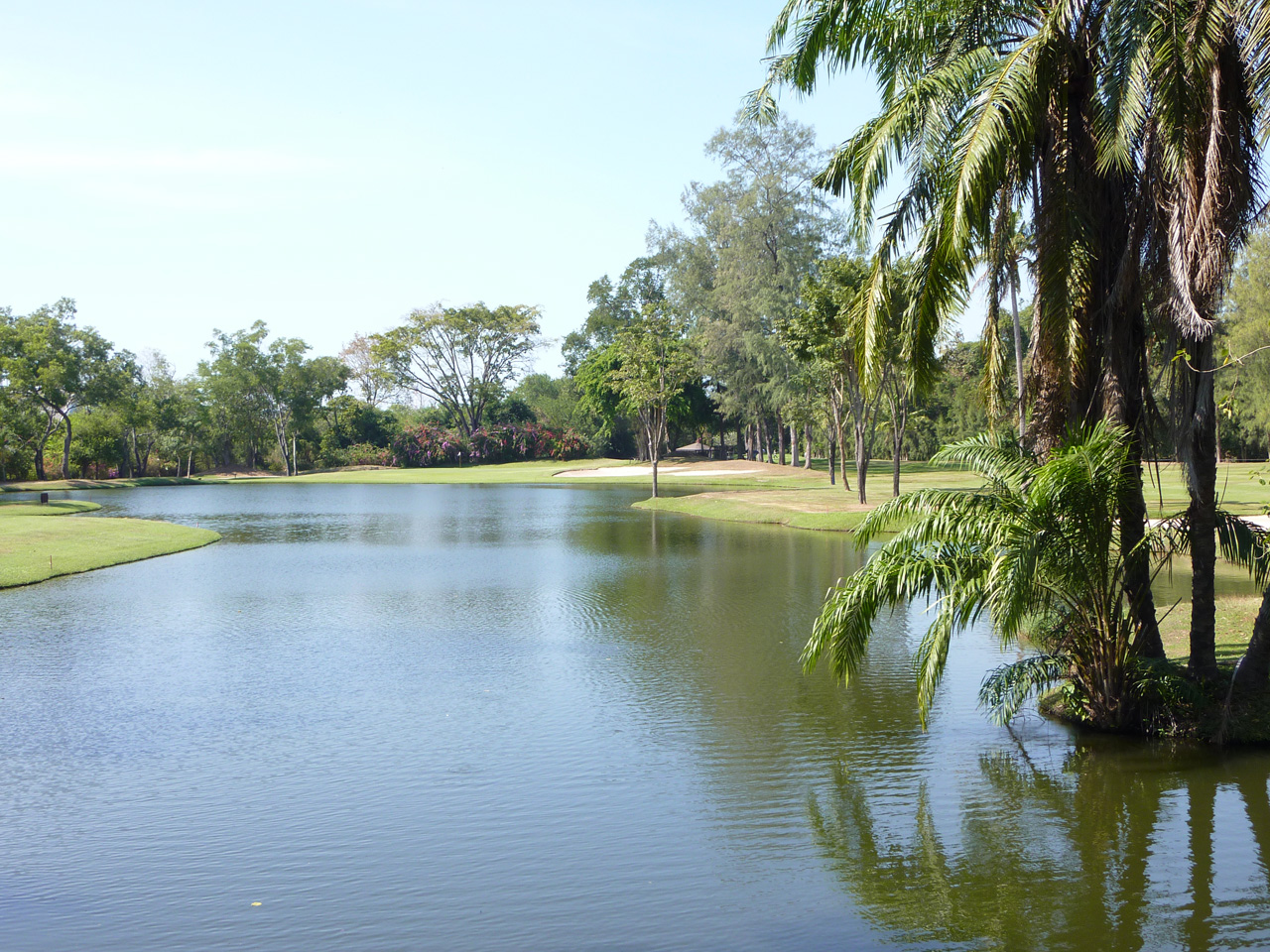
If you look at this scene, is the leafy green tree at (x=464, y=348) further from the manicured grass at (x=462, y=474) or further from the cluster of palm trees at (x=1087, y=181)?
the cluster of palm trees at (x=1087, y=181)

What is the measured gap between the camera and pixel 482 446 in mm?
95875

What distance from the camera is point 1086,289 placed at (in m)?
10.8

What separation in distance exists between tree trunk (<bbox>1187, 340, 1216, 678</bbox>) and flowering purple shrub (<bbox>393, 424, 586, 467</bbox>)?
85433 millimetres

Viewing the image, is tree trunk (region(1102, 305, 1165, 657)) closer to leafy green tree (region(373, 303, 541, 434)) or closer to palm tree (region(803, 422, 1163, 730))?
palm tree (region(803, 422, 1163, 730))

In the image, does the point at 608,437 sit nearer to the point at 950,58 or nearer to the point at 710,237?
the point at 710,237

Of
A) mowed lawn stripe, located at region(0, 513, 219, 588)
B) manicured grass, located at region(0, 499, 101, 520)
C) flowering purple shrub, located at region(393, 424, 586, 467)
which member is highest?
flowering purple shrub, located at region(393, 424, 586, 467)

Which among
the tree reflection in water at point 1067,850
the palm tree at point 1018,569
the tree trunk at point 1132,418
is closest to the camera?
the tree reflection in water at point 1067,850

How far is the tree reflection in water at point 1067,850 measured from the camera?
22.1ft

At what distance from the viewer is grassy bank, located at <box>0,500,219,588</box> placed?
24469 mm

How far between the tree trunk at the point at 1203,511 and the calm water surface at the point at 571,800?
1.35 meters

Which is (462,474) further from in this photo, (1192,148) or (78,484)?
(1192,148)

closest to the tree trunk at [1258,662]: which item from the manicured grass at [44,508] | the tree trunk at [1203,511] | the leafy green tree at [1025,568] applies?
the tree trunk at [1203,511]

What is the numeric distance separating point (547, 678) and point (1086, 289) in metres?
8.57

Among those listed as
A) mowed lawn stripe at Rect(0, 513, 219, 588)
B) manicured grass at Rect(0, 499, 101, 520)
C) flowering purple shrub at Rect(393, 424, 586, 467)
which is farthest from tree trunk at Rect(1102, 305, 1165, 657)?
flowering purple shrub at Rect(393, 424, 586, 467)
